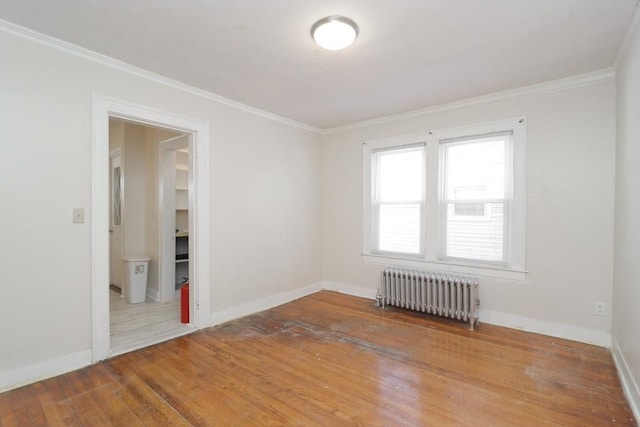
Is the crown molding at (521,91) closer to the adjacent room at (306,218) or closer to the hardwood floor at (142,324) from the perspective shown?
the adjacent room at (306,218)

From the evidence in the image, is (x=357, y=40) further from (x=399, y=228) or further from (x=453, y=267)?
(x=453, y=267)

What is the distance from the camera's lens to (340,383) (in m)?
2.40

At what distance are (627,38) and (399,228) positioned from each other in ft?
9.34

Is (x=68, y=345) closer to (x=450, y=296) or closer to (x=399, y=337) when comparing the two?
(x=399, y=337)

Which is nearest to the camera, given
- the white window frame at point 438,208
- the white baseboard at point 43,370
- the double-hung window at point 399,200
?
the white baseboard at point 43,370

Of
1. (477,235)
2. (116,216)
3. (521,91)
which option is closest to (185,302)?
(116,216)

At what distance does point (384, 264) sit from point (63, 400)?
144 inches

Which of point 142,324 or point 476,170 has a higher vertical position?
point 476,170

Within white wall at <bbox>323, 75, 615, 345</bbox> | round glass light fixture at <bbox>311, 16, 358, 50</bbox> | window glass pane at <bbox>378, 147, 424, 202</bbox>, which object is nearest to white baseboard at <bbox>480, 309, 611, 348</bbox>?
white wall at <bbox>323, 75, 615, 345</bbox>

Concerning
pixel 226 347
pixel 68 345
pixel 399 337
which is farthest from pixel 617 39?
pixel 68 345

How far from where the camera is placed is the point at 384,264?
14.8ft

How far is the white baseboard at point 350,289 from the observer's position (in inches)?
183

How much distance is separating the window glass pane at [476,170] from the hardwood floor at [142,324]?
3.58 meters

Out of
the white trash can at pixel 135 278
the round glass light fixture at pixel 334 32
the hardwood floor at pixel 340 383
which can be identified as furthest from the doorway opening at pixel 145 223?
the round glass light fixture at pixel 334 32
